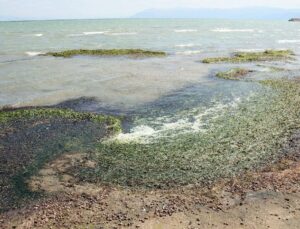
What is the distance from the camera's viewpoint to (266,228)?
1317 centimetres

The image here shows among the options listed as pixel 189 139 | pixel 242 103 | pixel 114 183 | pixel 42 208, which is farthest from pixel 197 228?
pixel 242 103

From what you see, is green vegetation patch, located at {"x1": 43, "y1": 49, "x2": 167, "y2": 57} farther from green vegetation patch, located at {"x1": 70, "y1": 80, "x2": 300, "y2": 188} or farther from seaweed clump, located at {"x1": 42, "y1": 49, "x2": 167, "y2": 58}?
green vegetation patch, located at {"x1": 70, "y1": 80, "x2": 300, "y2": 188}

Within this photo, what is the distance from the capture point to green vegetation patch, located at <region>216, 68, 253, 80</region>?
40025mm

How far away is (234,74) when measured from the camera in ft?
136

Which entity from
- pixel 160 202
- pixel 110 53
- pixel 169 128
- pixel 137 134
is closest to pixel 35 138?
pixel 137 134

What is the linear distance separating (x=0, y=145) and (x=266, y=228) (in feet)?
47.2

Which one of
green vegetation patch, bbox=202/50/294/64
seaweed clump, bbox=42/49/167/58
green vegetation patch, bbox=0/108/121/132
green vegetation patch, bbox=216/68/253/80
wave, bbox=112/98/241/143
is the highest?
seaweed clump, bbox=42/49/167/58

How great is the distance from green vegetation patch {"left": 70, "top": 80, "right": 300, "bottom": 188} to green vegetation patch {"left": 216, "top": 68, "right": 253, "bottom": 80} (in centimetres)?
1481

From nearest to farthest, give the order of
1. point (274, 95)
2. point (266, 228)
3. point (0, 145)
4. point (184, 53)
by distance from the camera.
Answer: point (266, 228) → point (0, 145) → point (274, 95) → point (184, 53)

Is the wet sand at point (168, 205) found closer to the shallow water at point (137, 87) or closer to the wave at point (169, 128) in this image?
the wave at point (169, 128)

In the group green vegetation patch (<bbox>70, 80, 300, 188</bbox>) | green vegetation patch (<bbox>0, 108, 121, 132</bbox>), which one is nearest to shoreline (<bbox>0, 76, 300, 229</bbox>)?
green vegetation patch (<bbox>70, 80, 300, 188</bbox>)

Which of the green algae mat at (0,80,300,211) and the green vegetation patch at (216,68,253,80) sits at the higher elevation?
the green vegetation patch at (216,68,253,80)

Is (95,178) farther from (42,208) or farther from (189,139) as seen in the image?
(189,139)

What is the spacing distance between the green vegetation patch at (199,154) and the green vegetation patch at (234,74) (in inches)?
583
